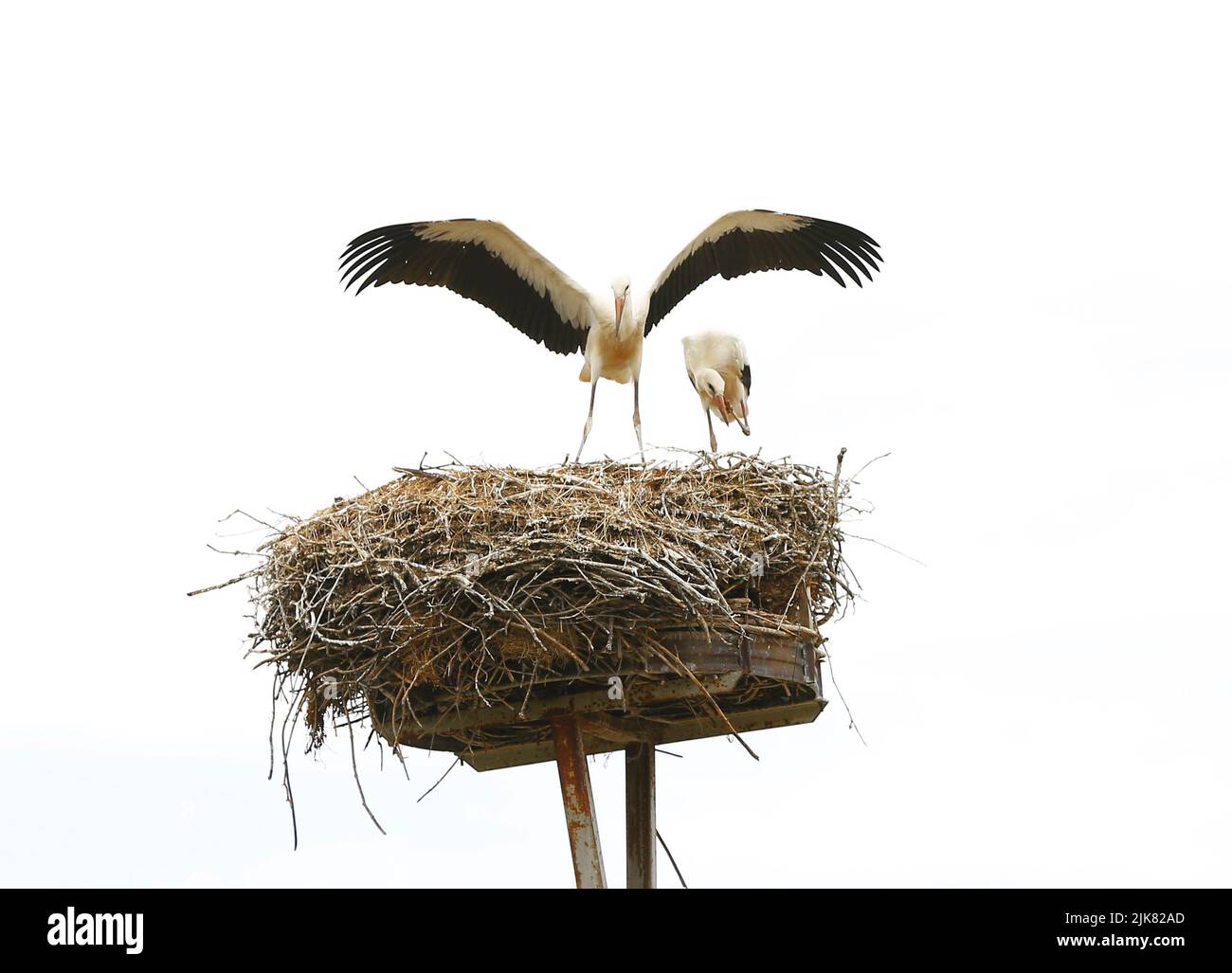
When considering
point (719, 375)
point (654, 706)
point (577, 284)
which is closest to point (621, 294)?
point (577, 284)

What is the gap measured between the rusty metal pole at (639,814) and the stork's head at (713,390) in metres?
2.75

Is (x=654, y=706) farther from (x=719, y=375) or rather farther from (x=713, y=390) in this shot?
(x=719, y=375)

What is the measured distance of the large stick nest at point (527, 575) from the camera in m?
5.79

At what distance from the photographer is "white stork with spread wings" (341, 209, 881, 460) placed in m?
8.34

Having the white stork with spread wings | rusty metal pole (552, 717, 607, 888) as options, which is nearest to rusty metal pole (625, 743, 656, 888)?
rusty metal pole (552, 717, 607, 888)

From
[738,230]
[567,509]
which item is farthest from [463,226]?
[567,509]

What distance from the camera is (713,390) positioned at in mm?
9000

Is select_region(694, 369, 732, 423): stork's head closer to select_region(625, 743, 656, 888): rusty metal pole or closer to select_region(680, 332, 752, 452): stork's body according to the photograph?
select_region(680, 332, 752, 452): stork's body

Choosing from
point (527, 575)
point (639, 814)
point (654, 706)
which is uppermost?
point (527, 575)

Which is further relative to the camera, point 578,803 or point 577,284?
point 577,284

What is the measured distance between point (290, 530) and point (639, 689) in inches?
61.9

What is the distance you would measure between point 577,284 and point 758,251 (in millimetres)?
1057

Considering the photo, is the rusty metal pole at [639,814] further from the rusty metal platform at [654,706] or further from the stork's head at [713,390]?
the stork's head at [713,390]

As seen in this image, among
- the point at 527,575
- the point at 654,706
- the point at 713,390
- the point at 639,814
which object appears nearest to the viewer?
the point at 527,575
